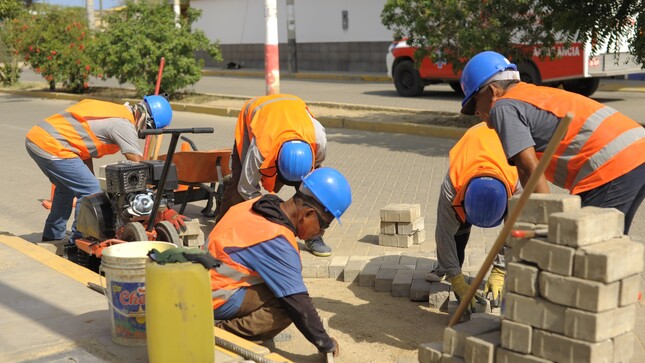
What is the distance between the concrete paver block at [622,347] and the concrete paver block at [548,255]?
389 mm

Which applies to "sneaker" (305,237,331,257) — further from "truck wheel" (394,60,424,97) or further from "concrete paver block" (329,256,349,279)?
"truck wheel" (394,60,424,97)

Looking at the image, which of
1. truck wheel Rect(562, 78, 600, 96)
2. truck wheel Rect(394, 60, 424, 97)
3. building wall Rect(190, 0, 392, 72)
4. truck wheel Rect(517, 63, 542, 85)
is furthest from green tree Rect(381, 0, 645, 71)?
building wall Rect(190, 0, 392, 72)

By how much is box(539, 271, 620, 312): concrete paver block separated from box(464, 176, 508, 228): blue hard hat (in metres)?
1.69

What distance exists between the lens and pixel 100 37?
2022 cm

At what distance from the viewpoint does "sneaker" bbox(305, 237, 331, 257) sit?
7262 millimetres

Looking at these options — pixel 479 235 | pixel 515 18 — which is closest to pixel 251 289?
pixel 479 235

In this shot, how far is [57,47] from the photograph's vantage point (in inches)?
887

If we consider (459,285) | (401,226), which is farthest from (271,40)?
(459,285)

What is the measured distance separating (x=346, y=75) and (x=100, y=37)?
9.30 m

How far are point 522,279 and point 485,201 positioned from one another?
1656 mm

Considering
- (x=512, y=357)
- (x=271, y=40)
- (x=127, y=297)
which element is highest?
(x=271, y=40)

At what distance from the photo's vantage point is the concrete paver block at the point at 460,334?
4.07 metres

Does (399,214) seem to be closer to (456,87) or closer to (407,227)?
(407,227)

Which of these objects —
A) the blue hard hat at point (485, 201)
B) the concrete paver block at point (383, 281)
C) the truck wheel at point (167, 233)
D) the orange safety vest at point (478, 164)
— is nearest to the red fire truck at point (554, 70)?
the concrete paver block at point (383, 281)
